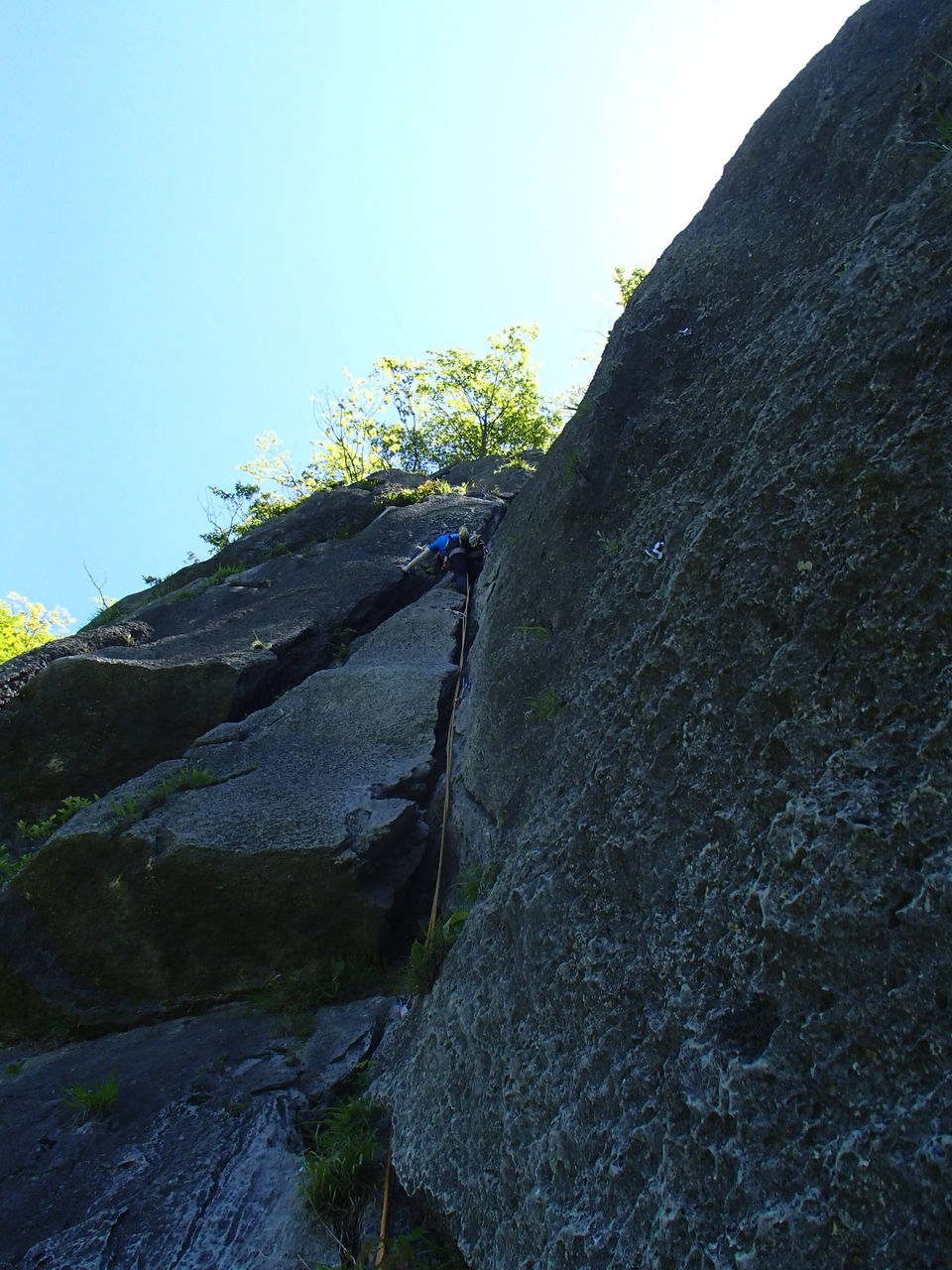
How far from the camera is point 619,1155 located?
2.97 m

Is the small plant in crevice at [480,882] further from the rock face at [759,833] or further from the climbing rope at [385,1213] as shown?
the climbing rope at [385,1213]

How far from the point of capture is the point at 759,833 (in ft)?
10.0

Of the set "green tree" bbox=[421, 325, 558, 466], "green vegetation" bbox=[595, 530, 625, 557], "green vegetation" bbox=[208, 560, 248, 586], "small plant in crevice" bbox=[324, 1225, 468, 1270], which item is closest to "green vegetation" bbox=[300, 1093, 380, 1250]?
"small plant in crevice" bbox=[324, 1225, 468, 1270]

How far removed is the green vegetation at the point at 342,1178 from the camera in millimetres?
4484

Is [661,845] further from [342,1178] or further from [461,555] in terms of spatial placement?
[461,555]

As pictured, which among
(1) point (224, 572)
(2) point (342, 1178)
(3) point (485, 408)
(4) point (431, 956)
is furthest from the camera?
(3) point (485, 408)

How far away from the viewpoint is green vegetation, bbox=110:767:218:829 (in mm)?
7750

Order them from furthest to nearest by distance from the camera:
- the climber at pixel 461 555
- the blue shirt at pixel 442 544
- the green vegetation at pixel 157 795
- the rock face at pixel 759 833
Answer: the blue shirt at pixel 442 544, the climber at pixel 461 555, the green vegetation at pixel 157 795, the rock face at pixel 759 833

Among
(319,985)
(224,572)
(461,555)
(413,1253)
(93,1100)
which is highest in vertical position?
(224,572)

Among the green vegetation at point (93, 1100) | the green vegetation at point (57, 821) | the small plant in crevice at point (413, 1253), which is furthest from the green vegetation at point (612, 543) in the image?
the green vegetation at point (57, 821)

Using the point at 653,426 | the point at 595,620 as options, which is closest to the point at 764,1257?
the point at 595,620

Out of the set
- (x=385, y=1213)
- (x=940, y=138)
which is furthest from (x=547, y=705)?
(x=940, y=138)

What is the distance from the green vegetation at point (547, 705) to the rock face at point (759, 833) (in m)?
0.05

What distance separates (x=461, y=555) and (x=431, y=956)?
789 centimetres
